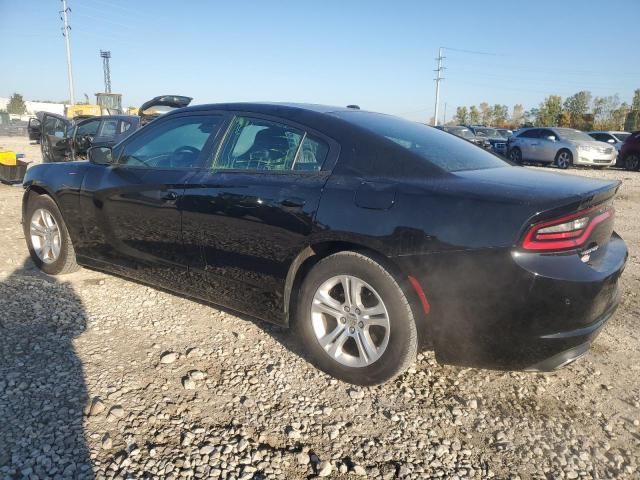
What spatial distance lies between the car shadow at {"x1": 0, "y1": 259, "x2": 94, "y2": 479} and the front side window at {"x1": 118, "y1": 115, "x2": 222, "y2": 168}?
1.21 meters

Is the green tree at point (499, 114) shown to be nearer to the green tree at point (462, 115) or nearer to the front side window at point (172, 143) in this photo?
the green tree at point (462, 115)

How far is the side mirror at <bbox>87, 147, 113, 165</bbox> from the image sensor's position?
3.63 m

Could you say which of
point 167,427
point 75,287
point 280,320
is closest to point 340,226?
point 280,320

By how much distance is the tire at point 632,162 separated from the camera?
51.8ft

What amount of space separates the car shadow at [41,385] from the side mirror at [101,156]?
108cm

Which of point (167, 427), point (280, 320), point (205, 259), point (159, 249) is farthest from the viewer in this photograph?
point (159, 249)

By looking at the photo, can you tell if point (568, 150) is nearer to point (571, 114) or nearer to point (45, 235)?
point (45, 235)

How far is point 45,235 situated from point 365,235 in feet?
10.6

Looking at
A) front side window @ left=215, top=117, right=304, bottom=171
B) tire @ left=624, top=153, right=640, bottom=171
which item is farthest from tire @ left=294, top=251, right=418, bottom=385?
tire @ left=624, top=153, right=640, bottom=171

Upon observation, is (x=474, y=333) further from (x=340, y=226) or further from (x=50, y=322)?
(x=50, y=322)

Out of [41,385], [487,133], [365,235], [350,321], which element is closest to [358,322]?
[350,321]

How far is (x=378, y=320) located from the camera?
243 centimetres

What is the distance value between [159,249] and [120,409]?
4.12ft

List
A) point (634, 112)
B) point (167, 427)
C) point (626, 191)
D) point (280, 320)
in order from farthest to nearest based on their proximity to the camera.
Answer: point (634, 112)
point (626, 191)
point (280, 320)
point (167, 427)
